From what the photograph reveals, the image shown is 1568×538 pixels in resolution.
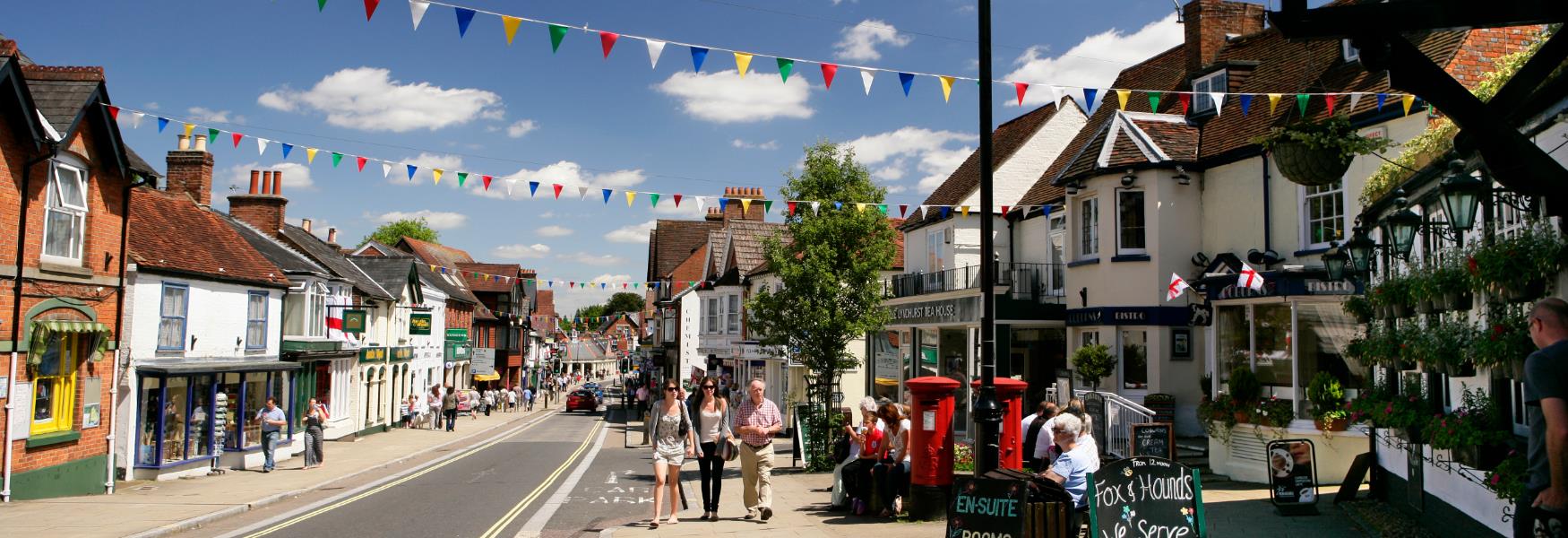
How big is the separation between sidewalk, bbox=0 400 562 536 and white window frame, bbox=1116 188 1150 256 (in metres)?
15.4

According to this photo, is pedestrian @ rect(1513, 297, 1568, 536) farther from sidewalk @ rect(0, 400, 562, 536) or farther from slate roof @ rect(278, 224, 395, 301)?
slate roof @ rect(278, 224, 395, 301)

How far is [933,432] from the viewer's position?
36.2 ft

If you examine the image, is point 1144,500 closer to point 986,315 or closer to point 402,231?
point 986,315

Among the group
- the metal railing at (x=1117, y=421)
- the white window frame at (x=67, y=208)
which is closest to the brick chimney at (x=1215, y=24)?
the metal railing at (x=1117, y=421)

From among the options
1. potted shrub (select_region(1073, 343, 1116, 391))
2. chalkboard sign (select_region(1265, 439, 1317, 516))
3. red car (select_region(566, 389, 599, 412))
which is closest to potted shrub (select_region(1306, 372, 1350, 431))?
chalkboard sign (select_region(1265, 439, 1317, 516))

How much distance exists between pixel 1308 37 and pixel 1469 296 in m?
2.56

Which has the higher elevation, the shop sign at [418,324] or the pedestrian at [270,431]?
Answer: the shop sign at [418,324]

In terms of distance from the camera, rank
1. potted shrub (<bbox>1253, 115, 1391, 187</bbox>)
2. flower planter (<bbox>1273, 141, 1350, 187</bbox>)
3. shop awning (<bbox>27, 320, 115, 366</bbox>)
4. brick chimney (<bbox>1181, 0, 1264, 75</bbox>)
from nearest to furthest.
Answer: potted shrub (<bbox>1253, 115, 1391, 187</bbox>), flower planter (<bbox>1273, 141, 1350, 187</bbox>), shop awning (<bbox>27, 320, 115, 366</bbox>), brick chimney (<bbox>1181, 0, 1264, 75</bbox>)

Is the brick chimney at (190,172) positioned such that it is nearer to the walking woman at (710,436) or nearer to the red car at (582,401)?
the walking woman at (710,436)

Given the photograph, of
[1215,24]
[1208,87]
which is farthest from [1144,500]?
[1215,24]

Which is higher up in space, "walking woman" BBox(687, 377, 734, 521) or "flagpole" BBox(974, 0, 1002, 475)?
"flagpole" BBox(974, 0, 1002, 475)

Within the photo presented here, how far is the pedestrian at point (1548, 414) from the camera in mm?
4355

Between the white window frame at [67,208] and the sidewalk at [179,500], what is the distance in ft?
12.7

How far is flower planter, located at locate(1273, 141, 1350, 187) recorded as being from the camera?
1024cm
